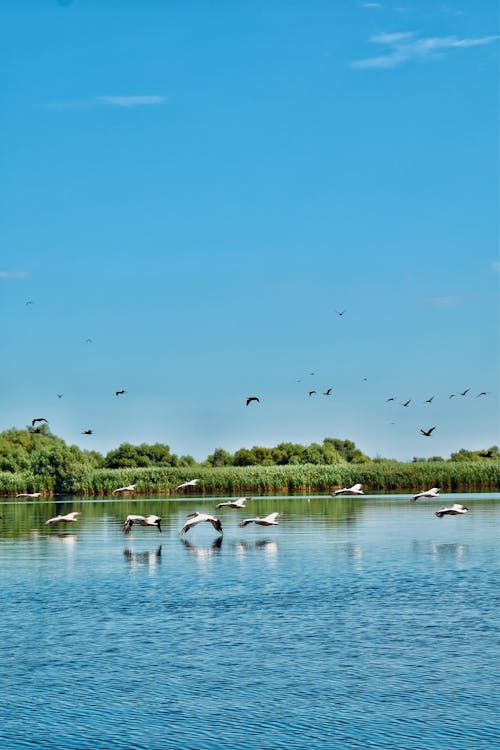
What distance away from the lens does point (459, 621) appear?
24.2 m

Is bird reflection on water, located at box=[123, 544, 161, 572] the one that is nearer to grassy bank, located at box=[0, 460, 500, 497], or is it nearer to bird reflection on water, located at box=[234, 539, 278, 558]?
bird reflection on water, located at box=[234, 539, 278, 558]

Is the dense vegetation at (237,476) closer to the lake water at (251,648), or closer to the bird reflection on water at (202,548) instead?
the bird reflection on water at (202,548)

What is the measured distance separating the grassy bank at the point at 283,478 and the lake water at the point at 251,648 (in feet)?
175

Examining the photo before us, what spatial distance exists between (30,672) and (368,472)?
270 ft

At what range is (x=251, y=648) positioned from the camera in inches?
859

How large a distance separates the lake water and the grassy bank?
175 ft

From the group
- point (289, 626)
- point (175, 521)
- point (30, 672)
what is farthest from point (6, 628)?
point (175, 521)

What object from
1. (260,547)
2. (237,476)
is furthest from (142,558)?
(237,476)

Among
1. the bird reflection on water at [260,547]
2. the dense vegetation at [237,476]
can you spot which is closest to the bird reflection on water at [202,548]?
the bird reflection on water at [260,547]

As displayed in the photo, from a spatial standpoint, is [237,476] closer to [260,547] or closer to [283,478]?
[283,478]

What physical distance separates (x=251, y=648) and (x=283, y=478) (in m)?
76.3

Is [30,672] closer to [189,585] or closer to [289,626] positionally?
[289,626]

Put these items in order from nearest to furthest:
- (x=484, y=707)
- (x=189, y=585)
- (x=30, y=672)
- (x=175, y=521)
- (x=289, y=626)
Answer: (x=484, y=707) → (x=30, y=672) → (x=289, y=626) → (x=189, y=585) → (x=175, y=521)

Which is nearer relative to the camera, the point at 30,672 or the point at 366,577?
the point at 30,672
